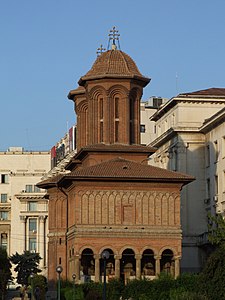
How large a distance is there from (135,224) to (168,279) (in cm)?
893

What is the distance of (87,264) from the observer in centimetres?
7400

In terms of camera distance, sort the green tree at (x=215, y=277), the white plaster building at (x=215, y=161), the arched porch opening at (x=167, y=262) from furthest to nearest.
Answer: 1. the white plaster building at (x=215, y=161)
2. the arched porch opening at (x=167, y=262)
3. the green tree at (x=215, y=277)

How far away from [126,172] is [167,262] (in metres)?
7.20

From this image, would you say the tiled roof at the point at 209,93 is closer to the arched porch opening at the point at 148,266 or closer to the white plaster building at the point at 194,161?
the white plaster building at the point at 194,161

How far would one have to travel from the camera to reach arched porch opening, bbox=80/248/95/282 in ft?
236

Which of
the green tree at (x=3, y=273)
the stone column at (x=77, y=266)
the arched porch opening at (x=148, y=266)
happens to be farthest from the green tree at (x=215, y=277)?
the green tree at (x=3, y=273)

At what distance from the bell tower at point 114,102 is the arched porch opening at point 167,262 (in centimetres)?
964

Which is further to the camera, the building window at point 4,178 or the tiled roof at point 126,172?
the building window at point 4,178

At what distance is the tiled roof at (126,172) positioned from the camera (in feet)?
233

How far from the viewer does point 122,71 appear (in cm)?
7912

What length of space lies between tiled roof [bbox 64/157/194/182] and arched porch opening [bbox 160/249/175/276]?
5100 mm

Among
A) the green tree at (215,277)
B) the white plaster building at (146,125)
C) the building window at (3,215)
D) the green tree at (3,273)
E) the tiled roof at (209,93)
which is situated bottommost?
the green tree at (215,277)

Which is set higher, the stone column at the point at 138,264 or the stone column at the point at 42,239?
the stone column at the point at 42,239

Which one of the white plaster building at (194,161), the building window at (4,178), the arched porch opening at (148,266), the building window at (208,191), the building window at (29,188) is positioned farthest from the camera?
the building window at (4,178)
